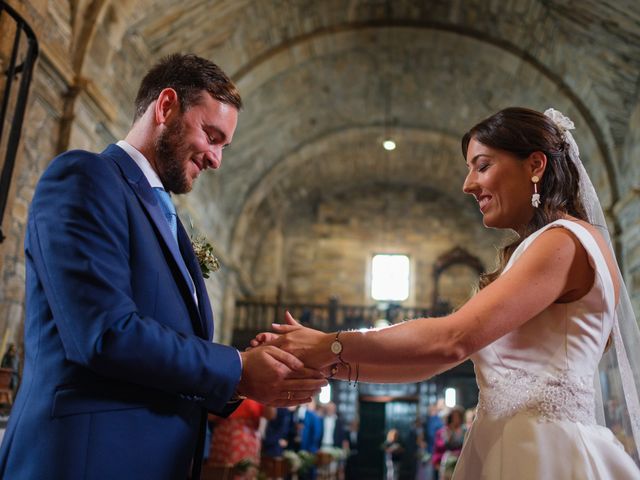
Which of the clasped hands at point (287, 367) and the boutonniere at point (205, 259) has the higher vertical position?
the boutonniere at point (205, 259)

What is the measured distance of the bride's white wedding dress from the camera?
1.86 metres

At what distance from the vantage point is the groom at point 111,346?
60.1 inches

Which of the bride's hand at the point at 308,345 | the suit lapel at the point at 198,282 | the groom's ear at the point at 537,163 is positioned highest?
the groom's ear at the point at 537,163

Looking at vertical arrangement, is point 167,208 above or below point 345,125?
below

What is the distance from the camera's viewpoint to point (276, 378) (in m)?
1.93

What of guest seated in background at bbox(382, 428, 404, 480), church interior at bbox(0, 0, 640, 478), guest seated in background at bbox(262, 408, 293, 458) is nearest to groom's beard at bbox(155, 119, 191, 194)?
church interior at bbox(0, 0, 640, 478)

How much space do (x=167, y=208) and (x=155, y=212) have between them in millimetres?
177

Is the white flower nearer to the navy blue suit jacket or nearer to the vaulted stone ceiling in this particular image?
the navy blue suit jacket

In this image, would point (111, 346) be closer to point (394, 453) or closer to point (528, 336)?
point (528, 336)

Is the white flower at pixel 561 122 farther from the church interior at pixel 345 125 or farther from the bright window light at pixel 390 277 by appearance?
the bright window light at pixel 390 277

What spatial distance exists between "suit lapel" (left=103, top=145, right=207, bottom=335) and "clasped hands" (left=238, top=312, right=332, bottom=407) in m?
0.18

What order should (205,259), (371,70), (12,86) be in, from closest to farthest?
1. (205,259)
2. (12,86)
3. (371,70)

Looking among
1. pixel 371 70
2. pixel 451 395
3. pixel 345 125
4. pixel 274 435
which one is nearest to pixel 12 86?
pixel 274 435

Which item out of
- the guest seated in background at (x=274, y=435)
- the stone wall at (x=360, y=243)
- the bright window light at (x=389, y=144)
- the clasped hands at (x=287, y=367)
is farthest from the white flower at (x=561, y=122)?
the stone wall at (x=360, y=243)
